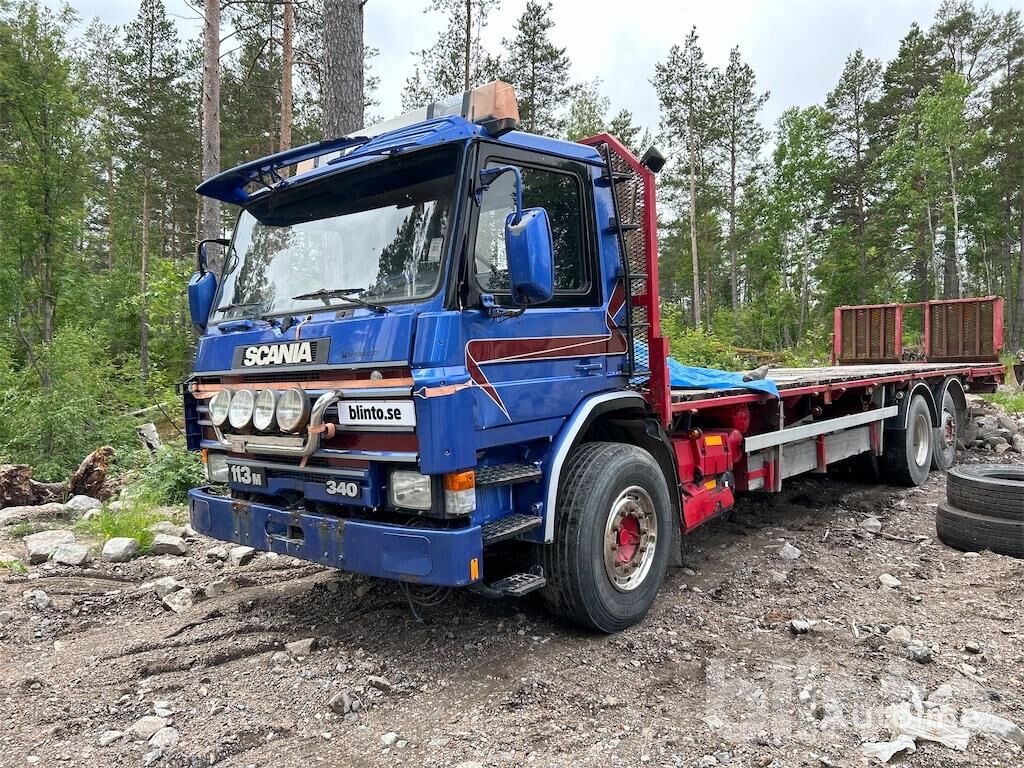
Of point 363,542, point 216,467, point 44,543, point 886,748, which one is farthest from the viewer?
point 44,543

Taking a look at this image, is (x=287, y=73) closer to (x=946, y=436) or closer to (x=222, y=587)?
(x=222, y=587)

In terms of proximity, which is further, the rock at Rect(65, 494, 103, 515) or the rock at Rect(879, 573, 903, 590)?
the rock at Rect(65, 494, 103, 515)

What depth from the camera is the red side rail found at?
426 cm

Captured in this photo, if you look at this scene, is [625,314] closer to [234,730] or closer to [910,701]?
[910,701]

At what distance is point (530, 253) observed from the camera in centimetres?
308

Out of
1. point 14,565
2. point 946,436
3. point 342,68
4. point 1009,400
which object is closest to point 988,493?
point 946,436

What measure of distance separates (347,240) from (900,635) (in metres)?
3.76

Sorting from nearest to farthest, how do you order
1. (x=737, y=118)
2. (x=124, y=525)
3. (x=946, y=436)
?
(x=124, y=525)
(x=946, y=436)
(x=737, y=118)

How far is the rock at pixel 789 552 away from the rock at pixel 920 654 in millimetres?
1730

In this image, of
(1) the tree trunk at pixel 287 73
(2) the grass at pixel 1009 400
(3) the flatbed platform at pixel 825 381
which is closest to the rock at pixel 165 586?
(3) the flatbed platform at pixel 825 381

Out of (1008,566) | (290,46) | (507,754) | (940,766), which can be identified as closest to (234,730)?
(507,754)

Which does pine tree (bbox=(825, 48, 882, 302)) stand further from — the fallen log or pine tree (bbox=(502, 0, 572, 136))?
the fallen log

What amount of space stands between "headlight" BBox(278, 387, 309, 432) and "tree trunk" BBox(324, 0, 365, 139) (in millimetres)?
5734

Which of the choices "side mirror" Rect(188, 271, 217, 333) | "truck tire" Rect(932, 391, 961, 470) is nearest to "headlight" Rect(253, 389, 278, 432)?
"side mirror" Rect(188, 271, 217, 333)
